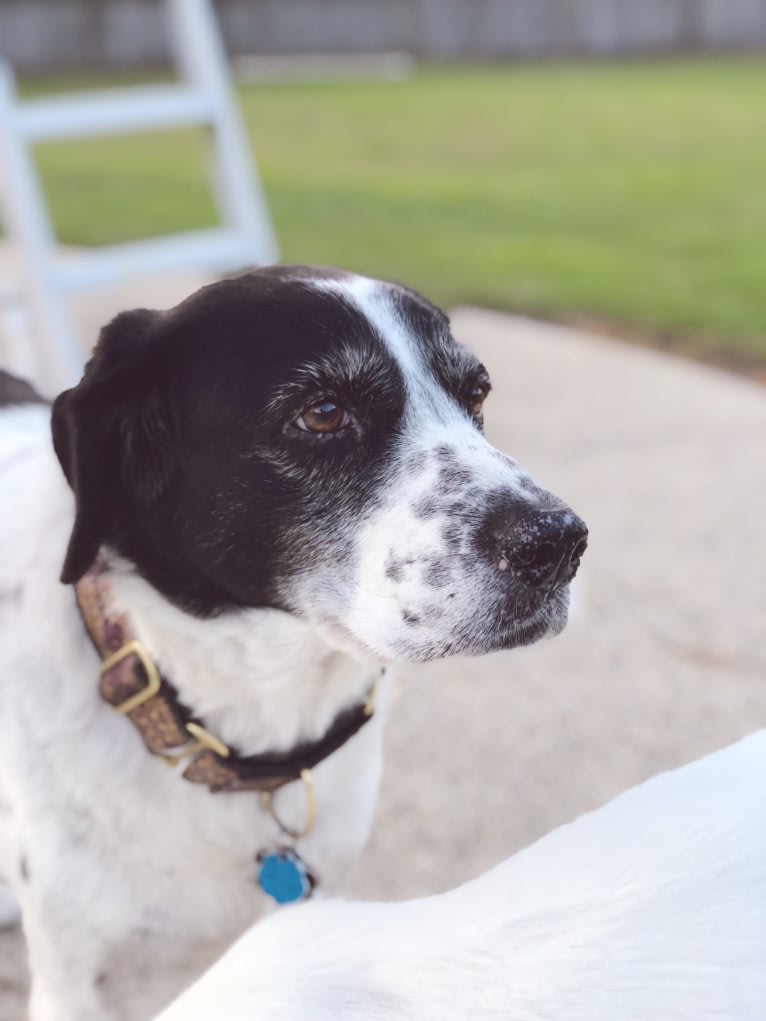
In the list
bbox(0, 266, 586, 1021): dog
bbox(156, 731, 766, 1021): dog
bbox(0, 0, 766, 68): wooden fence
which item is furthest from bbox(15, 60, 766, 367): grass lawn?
bbox(156, 731, 766, 1021): dog

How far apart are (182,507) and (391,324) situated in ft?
1.33

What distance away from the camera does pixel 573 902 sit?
124 centimetres

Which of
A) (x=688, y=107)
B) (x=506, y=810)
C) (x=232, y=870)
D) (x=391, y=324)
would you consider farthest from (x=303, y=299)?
(x=688, y=107)

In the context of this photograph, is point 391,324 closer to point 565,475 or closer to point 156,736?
point 156,736

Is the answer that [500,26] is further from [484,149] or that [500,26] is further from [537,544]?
[537,544]

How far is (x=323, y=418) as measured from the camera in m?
1.80

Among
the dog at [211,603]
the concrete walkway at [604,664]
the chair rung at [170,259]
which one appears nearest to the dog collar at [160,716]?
the dog at [211,603]

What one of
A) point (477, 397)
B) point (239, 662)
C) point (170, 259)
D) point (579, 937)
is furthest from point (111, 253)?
point (579, 937)

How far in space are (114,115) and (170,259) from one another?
1.91ft

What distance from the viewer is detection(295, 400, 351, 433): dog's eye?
5.86ft

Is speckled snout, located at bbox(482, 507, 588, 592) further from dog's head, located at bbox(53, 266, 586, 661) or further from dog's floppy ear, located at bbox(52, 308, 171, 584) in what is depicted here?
dog's floppy ear, located at bbox(52, 308, 171, 584)

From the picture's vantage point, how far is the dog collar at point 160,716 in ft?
6.02

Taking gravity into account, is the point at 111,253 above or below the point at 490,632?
below

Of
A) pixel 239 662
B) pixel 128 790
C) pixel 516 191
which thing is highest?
pixel 239 662
